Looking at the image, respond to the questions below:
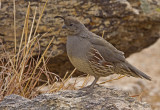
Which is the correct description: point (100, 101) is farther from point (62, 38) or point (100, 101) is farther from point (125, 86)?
point (125, 86)

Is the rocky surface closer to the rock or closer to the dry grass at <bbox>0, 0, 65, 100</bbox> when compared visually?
the dry grass at <bbox>0, 0, 65, 100</bbox>

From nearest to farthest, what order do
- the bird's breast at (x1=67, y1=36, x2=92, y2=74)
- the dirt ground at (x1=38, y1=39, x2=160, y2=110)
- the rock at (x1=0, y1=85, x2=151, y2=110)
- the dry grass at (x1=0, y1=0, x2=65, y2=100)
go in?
the rock at (x1=0, y1=85, x2=151, y2=110) < the bird's breast at (x1=67, y1=36, x2=92, y2=74) < the dry grass at (x1=0, y1=0, x2=65, y2=100) < the dirt ground at (x1=38, y1=39, x2=160, y2=110)

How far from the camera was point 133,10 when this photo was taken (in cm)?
419

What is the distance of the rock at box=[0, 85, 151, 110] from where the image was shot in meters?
2.34

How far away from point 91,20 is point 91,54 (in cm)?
118

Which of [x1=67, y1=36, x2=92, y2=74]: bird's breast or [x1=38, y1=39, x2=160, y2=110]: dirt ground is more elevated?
[x1=67, y1=36, x2=92, y2=74]: bird's breast

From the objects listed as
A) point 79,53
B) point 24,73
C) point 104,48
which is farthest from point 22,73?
point 104,48

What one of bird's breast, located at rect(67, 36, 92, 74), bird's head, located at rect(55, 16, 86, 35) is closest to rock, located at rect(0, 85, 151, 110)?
bird's breast, located at rect(67, 36, 92, 74)

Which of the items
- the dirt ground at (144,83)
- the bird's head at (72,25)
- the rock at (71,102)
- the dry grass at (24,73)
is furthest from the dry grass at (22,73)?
the dirt ground at (144,83)

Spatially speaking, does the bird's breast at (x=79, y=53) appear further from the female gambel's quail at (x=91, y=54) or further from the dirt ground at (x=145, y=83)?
the dirt ground at (x=145, y=83)

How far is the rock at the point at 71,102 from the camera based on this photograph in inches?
92.0

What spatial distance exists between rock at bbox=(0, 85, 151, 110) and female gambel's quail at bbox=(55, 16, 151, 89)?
1.25ft

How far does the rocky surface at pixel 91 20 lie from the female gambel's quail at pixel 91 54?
0.80 m

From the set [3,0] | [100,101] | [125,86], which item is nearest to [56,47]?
[3,0]
